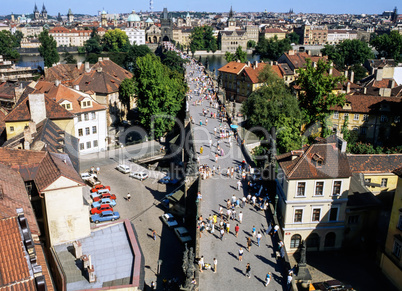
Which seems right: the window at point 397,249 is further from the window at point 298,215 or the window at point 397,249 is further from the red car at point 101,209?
the red car at point 101,209

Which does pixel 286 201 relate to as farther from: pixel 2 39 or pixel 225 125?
pixel 2 39

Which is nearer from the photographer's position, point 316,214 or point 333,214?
point 316,214

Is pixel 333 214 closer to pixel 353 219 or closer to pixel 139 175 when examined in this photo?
pixel 353 219

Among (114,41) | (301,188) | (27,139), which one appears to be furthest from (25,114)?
(114,41)

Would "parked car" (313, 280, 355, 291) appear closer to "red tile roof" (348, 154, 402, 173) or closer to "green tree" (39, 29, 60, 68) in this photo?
"red tile roof" (348, 154, 402, 173)

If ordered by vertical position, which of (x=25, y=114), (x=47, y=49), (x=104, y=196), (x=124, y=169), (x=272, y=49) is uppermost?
(x=47, y=49)

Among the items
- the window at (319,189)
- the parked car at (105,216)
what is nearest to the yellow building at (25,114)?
the parked car at (105,216)
